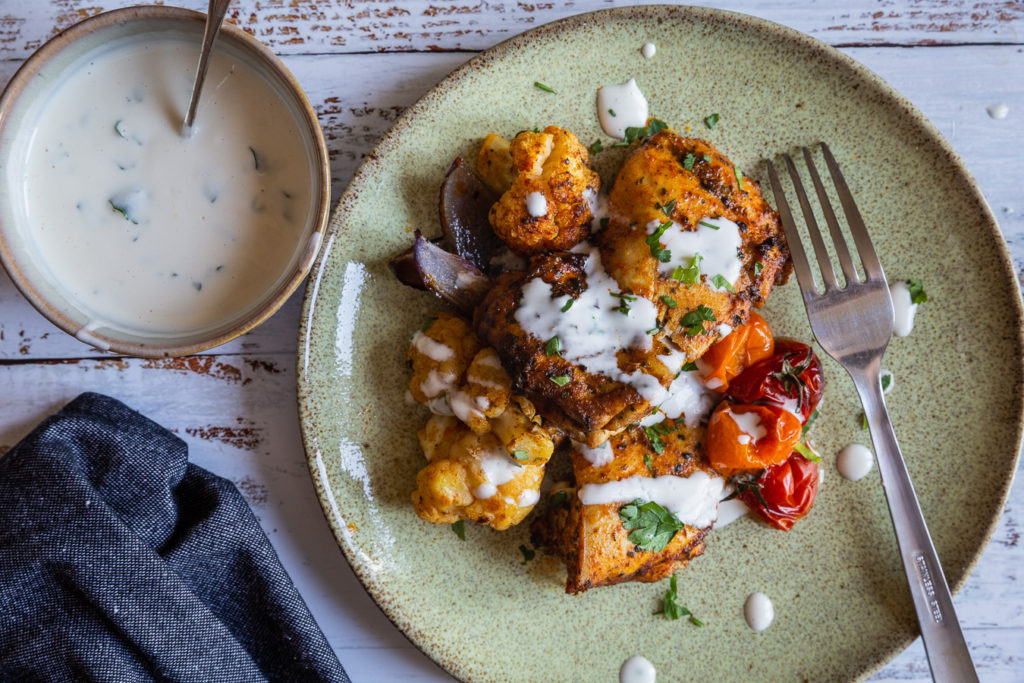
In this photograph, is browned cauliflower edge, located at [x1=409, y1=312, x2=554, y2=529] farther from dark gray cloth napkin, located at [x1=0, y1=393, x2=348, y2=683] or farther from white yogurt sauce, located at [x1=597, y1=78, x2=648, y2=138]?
white yogurt sauce, located at [x1=597, y1=78, x2=648, y2=138]

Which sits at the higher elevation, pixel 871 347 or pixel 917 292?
pixel 917 292

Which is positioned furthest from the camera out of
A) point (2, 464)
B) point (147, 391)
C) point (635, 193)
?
point (147, 391)

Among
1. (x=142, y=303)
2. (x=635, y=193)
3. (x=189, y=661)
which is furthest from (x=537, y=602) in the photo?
(x=142, y=303)

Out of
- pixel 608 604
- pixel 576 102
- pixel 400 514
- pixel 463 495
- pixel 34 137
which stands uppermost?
pixel 576 102

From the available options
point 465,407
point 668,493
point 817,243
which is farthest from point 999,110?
point 465,407

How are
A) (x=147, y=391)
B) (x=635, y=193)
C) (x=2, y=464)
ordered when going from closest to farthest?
(x=635, y=193) → (x=2, y=464) → (x=147, y=391)

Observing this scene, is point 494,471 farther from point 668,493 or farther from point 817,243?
point 817,243

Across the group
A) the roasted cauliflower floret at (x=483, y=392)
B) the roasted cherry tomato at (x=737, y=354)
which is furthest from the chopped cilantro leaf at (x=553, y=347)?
the roasted cherry tomato at (x=737, y=354)

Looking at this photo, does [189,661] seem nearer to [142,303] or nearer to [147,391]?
[147,391]
